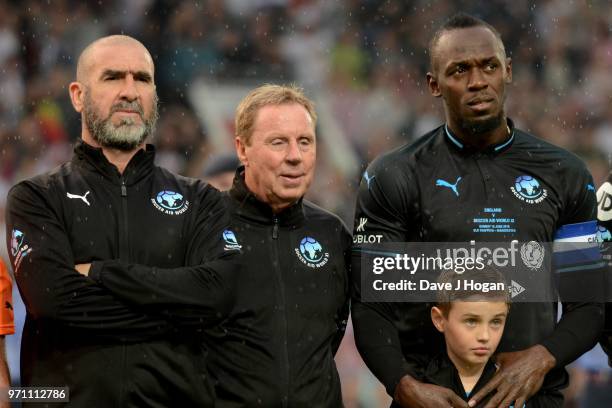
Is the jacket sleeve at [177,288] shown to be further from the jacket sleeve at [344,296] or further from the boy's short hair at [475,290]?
the boy's short hair at [475,290]

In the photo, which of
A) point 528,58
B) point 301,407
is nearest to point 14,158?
point 528,58

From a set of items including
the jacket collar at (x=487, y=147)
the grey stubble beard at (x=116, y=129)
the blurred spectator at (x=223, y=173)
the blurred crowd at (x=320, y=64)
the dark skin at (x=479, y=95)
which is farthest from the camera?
the blurred crowd at (x=320, y=64)

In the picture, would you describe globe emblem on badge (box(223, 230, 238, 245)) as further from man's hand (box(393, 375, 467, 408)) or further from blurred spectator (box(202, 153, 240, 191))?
blurred spectator (box(202, 153, 240, 191))

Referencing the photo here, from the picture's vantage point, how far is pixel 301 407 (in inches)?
154

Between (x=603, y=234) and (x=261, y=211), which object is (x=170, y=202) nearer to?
(x=261, y=211)

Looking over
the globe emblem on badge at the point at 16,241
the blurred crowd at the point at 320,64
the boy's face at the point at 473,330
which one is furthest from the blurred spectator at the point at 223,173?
the blurred crowd at the point at 320,64

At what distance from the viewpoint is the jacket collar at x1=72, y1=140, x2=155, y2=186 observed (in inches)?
153

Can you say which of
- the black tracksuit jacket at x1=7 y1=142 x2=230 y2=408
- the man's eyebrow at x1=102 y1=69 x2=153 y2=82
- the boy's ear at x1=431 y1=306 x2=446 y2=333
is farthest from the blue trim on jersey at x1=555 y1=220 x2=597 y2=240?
the man's eyebrow at x1=102 y1=69 x2=153 y2=82

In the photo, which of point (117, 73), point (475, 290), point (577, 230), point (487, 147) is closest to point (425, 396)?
point (475, 290)

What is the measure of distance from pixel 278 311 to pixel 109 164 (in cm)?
85

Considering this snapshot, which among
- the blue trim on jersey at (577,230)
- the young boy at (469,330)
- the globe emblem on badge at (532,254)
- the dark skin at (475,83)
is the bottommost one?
the young boy at (469,330)

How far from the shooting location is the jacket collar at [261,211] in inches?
164

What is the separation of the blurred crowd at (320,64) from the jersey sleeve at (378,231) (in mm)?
4533

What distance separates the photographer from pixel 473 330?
3936 mm
